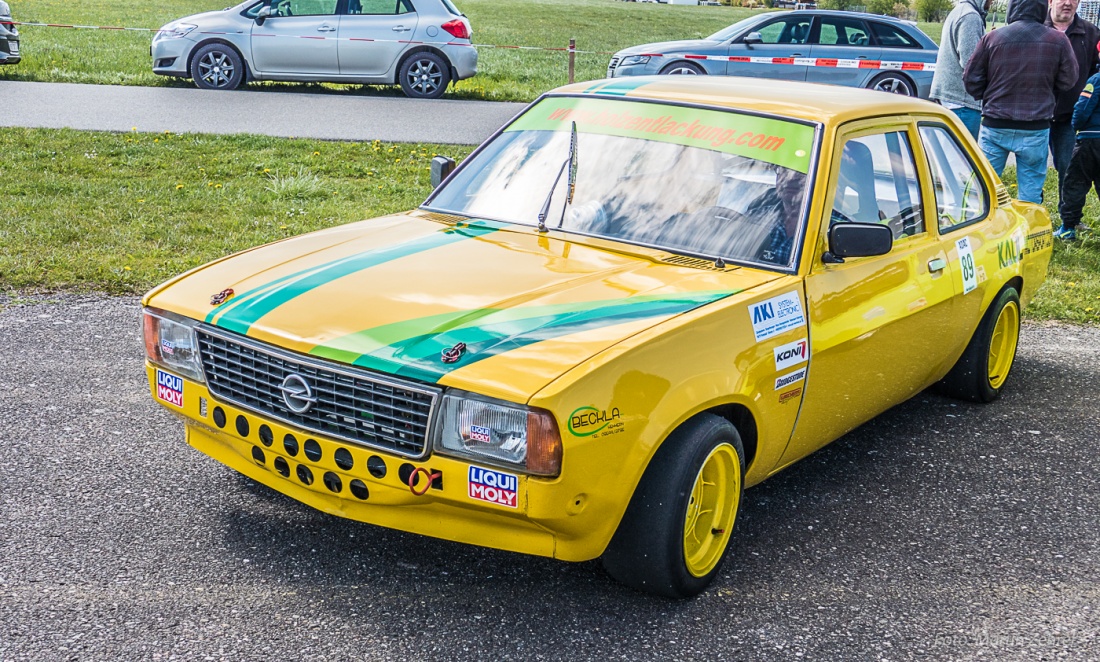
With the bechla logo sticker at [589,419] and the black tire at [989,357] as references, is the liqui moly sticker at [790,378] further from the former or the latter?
the black tire at [989,357]

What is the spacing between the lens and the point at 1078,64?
8.90m

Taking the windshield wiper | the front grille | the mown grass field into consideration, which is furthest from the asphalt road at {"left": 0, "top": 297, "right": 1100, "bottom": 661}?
the mown grass field

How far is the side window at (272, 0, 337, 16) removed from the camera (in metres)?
15.5

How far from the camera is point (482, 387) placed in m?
3.01

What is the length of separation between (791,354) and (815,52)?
13.5 m

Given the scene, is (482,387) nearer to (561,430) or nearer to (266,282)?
(561,430)

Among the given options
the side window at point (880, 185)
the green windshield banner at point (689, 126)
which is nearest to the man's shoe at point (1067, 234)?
the side window at point (880, 185)

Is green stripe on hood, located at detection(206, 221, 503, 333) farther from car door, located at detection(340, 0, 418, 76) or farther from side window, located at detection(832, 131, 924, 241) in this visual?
car door, located at detection(340, 0, 418, 76)

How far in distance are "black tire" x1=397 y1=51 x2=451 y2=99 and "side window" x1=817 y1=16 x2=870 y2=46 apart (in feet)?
18.1

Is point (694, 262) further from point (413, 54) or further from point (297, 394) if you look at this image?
point (413, 54)

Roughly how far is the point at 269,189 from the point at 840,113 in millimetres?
6614

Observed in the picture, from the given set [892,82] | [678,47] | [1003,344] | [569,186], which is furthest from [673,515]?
[892,82]

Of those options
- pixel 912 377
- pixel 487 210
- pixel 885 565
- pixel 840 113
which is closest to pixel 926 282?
pixel 912 377

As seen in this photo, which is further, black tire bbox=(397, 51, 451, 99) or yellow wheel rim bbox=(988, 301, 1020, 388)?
black tire bbox=(397, 51, 451, 99)
